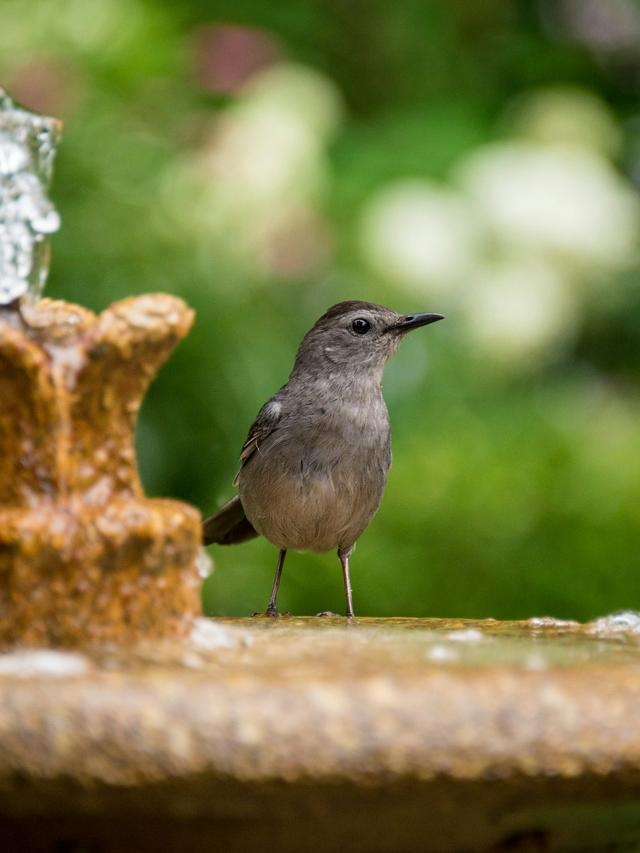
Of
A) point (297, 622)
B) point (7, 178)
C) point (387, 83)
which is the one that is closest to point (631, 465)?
point (297, 622)

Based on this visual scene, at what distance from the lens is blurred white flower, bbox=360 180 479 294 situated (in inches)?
298

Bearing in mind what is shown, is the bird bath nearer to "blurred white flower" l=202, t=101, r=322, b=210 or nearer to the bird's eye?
the bird's eye

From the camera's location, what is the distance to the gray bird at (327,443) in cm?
398

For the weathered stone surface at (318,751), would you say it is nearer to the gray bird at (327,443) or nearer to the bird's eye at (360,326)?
the gray bird at (327,443)

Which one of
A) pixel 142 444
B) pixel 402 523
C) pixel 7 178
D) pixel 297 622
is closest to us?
pixel 7 178

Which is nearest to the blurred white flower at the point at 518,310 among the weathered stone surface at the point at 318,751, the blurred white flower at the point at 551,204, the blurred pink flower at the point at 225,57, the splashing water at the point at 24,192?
the blurred white flower at the point at 551,204

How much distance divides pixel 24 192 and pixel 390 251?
480 centimetres

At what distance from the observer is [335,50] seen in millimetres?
10508

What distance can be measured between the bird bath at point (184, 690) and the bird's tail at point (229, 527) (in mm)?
1583

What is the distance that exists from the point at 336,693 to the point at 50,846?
1.73 feet

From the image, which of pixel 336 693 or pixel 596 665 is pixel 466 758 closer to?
pixel 336 693

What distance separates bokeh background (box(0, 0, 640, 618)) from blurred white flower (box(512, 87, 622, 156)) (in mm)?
26

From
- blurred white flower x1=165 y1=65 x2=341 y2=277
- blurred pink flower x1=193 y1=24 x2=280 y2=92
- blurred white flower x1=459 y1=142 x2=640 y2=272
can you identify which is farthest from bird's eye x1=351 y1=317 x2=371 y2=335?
blurred pink flower x1=193 y1=24 x2=280 y2=92

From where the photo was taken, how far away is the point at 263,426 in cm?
414
